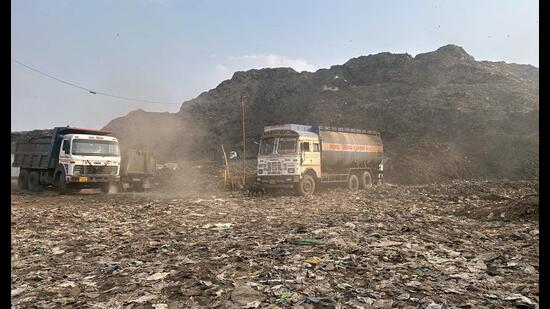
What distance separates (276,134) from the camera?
17328mm

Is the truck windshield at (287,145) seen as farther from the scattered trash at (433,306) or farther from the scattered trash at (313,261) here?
the scattered trash at (433,306)

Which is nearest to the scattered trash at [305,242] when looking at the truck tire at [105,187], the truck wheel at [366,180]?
the truck tire at [105,187]

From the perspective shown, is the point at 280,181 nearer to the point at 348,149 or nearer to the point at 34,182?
the point at 348,149

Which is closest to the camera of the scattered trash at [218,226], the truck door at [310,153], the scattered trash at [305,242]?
the scattered trash at [305,242]

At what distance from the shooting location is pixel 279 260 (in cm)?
584

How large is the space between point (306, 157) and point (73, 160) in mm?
10868

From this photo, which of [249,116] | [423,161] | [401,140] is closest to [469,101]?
[401,140]

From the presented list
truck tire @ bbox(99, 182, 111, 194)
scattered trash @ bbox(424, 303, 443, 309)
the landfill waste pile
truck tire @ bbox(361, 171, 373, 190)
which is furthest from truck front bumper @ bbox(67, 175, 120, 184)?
the landfill waste pile

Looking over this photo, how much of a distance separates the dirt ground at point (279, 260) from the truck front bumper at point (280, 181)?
5808 mm

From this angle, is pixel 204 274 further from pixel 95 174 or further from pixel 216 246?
pixel 95 174

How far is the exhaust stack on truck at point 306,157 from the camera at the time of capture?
55.2ft

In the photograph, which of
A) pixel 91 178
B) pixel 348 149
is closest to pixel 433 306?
pixel 348 149

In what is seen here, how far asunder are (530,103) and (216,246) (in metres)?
46.2

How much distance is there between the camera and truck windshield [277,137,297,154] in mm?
16891
